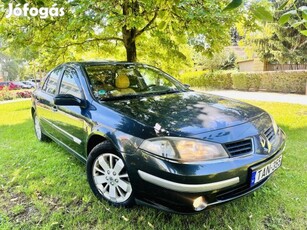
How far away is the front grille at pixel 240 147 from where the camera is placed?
212 cm

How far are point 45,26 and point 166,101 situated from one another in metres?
4.29

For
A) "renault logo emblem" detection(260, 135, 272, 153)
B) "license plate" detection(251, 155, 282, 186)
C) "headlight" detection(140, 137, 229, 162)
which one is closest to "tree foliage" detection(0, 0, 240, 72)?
"headlight" detection(140, 137, 229, 162)

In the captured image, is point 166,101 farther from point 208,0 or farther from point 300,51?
point 300,51

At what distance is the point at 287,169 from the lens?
11.3ft

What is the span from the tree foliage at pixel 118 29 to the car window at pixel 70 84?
113cm

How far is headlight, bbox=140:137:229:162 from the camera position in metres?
2.04

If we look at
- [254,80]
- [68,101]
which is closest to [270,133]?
[68,101]

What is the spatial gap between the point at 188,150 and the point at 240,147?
470 mm

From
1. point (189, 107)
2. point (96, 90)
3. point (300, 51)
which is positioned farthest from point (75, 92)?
point (300, 51)

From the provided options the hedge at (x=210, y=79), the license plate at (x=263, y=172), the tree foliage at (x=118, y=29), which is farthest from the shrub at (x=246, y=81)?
the license plate at (x=263, y=172)

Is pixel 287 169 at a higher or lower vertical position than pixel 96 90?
lower

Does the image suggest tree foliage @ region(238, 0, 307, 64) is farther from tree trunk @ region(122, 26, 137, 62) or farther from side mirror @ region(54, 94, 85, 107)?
side mirror @ region(54, 94, 85, 107)

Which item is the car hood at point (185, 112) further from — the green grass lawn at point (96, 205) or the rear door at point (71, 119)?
the green grass lawn at point (96, 205)

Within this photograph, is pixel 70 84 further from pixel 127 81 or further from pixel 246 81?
pixel 246 81
